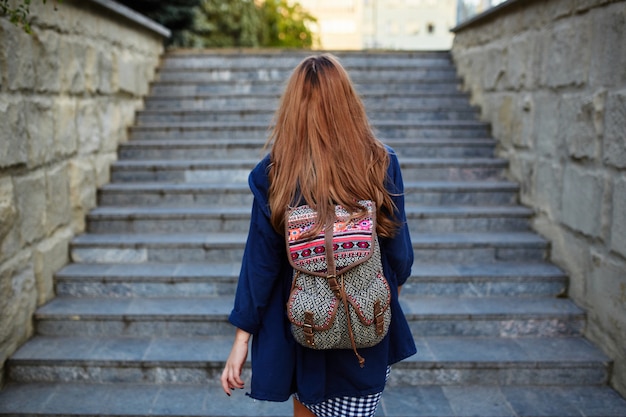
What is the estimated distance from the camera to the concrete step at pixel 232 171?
4.80 m

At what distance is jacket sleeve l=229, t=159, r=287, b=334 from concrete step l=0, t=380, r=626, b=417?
143 cm

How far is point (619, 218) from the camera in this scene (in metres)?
2.99

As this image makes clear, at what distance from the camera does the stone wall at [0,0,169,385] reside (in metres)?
3.11

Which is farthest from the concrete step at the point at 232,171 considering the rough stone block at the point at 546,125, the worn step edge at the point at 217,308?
the worn step edge at the point at 217,308

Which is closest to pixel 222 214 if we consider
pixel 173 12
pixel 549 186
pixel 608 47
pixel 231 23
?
pixel 549 186

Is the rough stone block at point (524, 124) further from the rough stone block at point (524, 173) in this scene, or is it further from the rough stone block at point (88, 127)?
the rough stone block at point (88, 127)

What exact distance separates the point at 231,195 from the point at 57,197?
1313 mm

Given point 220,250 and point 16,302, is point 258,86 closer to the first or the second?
point 220,250

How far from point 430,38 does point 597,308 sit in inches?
1427

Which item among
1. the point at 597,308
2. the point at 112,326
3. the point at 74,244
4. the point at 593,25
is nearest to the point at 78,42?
the point at 74,244

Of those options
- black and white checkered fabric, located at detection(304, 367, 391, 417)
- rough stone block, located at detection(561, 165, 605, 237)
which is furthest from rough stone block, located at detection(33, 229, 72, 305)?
rough stone block, located at detection(561, 165, 605, 237)

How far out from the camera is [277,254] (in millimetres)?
1612

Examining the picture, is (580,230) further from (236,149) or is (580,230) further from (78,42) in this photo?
(78,42)

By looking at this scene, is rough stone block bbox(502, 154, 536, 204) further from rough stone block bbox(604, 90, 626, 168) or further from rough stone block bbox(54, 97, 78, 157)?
rough stone block bbox(54, 97, 78, 157)
